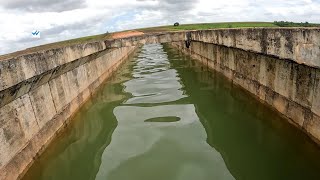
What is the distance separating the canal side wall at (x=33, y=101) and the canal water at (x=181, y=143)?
45 centimetres

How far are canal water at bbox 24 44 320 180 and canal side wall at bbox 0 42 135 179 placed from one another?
1.49ft

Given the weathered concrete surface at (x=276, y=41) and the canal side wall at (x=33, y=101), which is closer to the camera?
the canal side wall at (x=33, y=101)

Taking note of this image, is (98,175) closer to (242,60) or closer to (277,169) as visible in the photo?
(277,169)

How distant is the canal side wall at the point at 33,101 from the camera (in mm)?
7410

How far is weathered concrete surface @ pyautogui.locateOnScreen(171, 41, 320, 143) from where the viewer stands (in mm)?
8523

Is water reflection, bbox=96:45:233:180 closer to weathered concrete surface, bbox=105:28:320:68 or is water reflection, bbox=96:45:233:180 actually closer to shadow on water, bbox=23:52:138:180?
shadow on water, bbox=23:52:138:180

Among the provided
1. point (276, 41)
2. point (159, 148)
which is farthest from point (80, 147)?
point (276, 41)

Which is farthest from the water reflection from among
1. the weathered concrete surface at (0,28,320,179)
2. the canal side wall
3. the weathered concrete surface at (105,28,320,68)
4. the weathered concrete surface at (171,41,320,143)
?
the weathered concrete surface at (105,28,320,68)

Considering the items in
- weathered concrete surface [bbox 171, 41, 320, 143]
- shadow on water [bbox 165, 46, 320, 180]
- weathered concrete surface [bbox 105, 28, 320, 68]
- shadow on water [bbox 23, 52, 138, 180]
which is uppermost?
weathered concrete surface [bbox 105, 28, 320, 68]

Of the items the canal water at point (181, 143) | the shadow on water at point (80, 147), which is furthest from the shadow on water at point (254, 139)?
the shadow on water at point (80, 147)

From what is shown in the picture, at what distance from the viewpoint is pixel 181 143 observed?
9359 mm

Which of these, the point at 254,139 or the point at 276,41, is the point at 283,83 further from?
the point at 254,139

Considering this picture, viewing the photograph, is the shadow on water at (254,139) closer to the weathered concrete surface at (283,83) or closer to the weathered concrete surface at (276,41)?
the weathered concrete surface at (283,83)

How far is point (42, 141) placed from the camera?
9.37 metres
